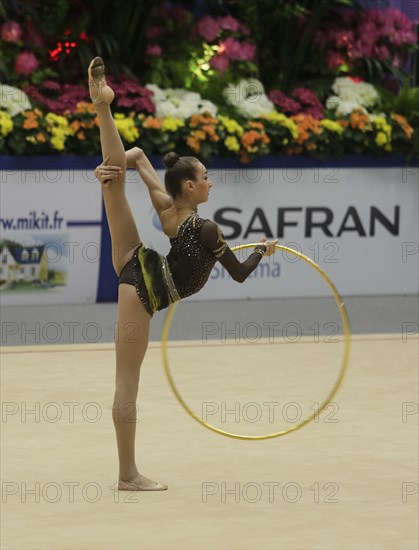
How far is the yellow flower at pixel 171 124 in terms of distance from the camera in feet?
35.0

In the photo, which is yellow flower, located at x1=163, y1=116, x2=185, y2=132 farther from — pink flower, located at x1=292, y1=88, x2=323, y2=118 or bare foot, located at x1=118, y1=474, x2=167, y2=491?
bare foot, located at x1=118, y1=474, x2=167, y2=491

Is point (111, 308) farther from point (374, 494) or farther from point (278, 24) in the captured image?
point (374, 494)

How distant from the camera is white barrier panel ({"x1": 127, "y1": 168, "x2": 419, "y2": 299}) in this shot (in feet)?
35.3

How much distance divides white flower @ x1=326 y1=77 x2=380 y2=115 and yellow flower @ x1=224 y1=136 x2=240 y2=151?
4.03 feet

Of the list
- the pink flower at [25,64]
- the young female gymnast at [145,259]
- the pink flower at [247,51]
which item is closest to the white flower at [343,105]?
the pink flower at [247,51]

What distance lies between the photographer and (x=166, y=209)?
5.81 metres

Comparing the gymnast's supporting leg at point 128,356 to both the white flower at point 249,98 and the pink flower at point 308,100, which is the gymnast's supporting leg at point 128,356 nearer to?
the white flower at point 249,98

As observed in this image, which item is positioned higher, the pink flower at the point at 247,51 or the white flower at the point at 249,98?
the pink flower at the point at 247,51

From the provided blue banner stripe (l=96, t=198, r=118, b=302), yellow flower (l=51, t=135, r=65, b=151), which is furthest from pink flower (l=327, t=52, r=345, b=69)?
yellow flower (l=51, t=135, r=65, b=151)

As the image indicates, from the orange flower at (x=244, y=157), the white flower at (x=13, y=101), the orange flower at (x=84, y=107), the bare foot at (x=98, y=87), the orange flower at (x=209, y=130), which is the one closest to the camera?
the bare foot at (x=98, y=87)

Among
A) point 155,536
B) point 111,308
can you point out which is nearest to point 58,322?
point 111,308

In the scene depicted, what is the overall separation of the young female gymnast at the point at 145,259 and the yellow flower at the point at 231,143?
4970 millimetres

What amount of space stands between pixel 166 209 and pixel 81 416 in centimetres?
178

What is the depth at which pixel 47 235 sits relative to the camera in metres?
10.2
